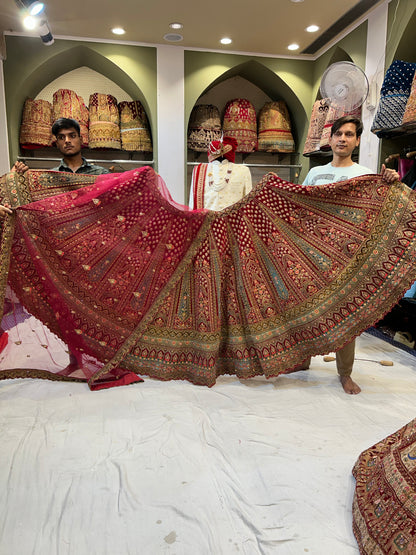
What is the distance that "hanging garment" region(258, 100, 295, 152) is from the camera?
16.6ft

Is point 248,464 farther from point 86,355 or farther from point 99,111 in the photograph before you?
point 99,111

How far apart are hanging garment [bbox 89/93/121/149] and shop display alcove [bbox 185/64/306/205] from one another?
0.96 m

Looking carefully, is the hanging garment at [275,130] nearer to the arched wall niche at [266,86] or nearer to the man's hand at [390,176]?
the arched wall niche at [266,86]

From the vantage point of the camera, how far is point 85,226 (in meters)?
2.18

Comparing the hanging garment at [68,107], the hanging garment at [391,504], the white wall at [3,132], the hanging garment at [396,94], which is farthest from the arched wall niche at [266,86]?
the hanging garment at [391,504]

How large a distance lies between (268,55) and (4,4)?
285 cm

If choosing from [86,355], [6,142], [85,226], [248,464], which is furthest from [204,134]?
Answer: [248,464]

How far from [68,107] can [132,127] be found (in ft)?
2.42

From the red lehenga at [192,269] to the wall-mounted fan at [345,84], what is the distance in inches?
71.1

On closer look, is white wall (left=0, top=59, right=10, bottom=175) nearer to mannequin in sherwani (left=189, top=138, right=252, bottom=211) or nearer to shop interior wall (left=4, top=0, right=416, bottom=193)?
shop interior wall (left=4, top=0, right=416, bottom=193)

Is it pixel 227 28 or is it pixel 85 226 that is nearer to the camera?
pixel 85 226

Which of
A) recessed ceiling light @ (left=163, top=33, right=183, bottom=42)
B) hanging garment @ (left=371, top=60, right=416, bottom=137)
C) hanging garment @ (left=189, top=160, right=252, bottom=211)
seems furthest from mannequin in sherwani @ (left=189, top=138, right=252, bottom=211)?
recessed ceiling light @ (left=163, top=33, right=183, bottom=42)

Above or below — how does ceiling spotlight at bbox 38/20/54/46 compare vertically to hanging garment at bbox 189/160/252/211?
above

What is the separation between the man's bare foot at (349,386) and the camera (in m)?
2.21
